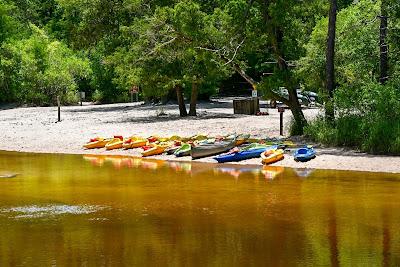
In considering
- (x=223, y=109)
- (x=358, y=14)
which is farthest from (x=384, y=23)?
(x=223, y=109)

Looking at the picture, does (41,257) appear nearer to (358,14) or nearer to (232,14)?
(232,14)

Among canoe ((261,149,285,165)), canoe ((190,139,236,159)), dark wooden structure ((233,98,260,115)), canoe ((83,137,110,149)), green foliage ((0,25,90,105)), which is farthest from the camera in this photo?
green foliage ((0,25,90,105))

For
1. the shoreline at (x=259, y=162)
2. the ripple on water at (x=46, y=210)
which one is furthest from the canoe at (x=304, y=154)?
the ripple on water at (x=46, y=210)

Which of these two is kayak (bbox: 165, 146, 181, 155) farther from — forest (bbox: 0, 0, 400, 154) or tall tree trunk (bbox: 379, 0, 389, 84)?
tall tree trunk (bbox: 379, 0, 389, 84)

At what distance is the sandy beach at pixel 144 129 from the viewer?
21.0 metres

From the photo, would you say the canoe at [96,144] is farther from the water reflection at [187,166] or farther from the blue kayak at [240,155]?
the blue kayak at [240,155]

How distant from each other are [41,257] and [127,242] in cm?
153

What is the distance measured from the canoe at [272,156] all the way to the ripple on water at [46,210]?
25.9ft

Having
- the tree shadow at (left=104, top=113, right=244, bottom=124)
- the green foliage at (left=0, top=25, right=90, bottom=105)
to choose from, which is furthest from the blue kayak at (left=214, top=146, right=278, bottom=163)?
the green foliage at (left=0, top=25, right=90, bottom=105)

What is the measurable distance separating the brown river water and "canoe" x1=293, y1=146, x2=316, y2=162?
1.02 metres

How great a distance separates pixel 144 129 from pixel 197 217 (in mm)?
17714

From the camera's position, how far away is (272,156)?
2167 centimetres

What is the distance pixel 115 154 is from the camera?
25219mm

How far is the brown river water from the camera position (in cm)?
1048
